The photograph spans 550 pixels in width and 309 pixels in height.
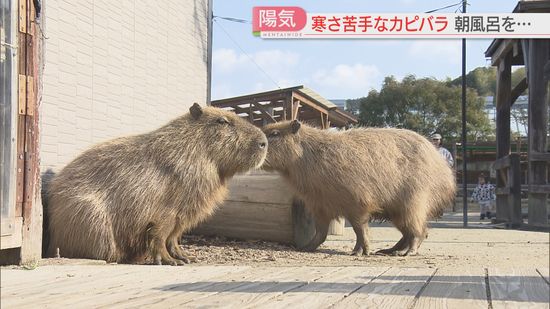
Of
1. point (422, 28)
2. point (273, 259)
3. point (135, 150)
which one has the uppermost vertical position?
A: point (422, 28)

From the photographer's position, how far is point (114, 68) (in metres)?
7.59

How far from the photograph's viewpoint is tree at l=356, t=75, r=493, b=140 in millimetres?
31703

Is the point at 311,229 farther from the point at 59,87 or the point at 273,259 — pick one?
the point at 59,87

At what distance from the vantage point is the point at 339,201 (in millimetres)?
7324

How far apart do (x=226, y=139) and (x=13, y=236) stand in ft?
7.33

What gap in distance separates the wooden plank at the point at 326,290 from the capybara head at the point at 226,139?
2.55 meters

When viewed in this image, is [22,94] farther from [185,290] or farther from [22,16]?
[185,290]

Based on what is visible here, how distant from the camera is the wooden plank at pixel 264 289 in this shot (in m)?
2.90

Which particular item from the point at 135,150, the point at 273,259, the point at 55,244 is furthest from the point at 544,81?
the point at 55,244

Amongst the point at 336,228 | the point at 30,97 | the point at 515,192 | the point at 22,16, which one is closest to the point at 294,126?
the point at 336,228

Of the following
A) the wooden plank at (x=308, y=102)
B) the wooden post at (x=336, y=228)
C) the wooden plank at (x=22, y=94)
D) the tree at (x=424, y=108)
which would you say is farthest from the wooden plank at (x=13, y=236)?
the tree at (x=424, y=108)

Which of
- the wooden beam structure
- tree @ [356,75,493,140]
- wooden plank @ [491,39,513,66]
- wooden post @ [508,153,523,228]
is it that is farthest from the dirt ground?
tree @ [356,75,493,140]

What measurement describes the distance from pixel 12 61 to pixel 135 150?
60.6 inches

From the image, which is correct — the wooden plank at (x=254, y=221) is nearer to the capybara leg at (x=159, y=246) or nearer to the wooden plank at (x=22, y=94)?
the capybara leg at (x=159, y=246)
